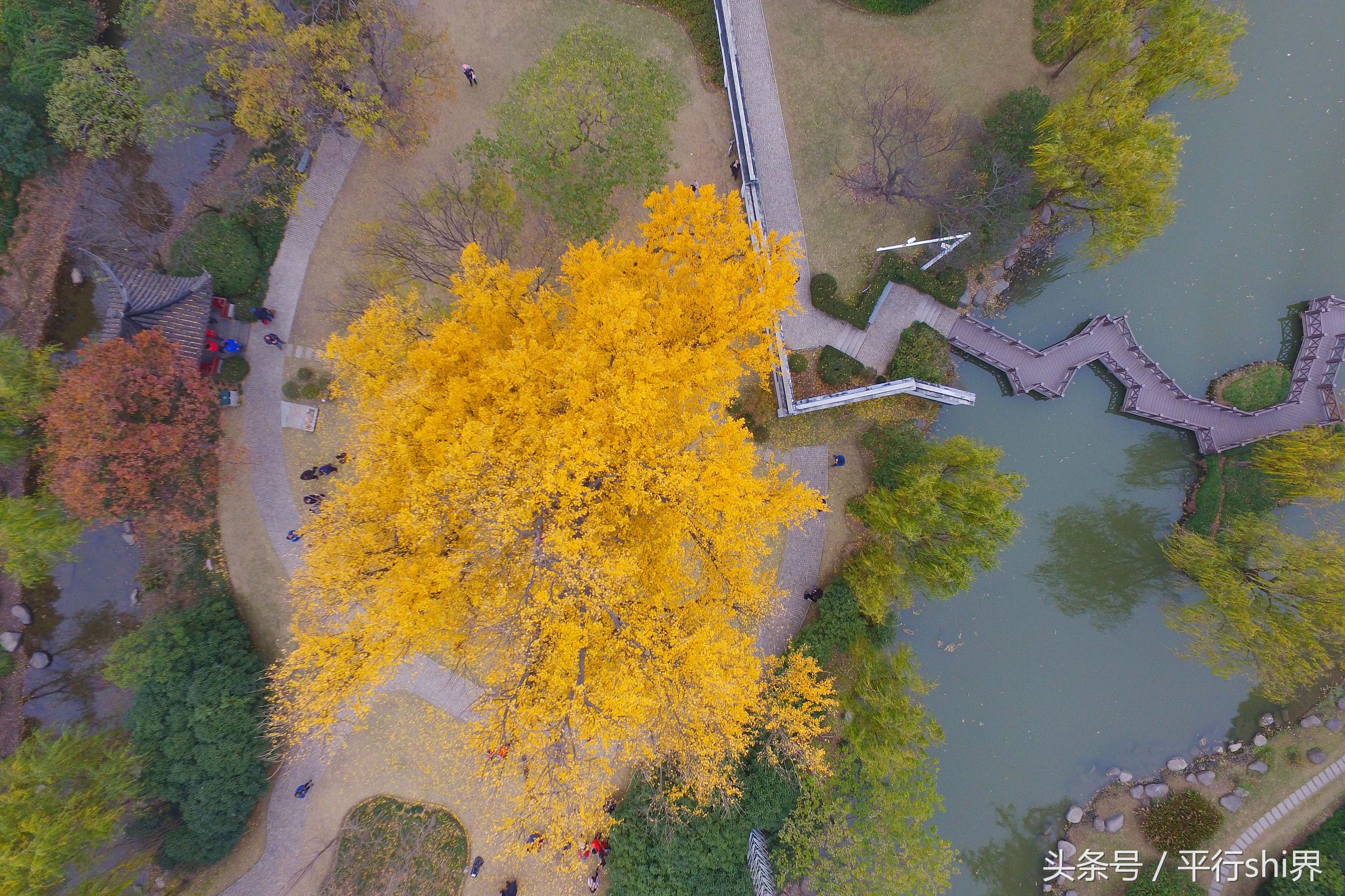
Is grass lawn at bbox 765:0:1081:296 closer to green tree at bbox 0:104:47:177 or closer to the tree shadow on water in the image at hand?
the tree shadow on water

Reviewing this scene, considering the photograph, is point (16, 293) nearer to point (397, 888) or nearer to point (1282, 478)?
point (397, 888)

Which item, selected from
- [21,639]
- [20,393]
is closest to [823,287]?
[20,393]

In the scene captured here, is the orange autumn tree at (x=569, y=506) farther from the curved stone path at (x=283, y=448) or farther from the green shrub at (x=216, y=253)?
the green shrub at (x=216, y=253)

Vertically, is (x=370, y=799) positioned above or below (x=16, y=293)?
below

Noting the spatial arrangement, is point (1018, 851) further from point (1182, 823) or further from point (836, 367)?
point (836, 367)

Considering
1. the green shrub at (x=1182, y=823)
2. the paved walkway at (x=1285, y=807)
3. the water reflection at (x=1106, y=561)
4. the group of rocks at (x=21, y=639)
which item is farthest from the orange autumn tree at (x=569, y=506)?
the paved walkway at (x=1285, y=807)

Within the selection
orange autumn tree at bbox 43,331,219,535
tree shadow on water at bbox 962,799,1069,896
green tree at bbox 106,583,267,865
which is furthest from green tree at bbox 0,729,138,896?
tree shadow on water at bbox 962,799,1069,896

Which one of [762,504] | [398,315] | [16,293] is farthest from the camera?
[16,293]

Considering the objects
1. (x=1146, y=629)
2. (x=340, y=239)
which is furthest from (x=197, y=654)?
(x=1146, y=629)
